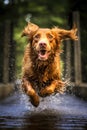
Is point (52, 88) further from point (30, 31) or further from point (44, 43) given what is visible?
point (30, 31)

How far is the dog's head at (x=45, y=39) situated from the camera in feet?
21.9

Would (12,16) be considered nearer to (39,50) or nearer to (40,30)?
(39,50)

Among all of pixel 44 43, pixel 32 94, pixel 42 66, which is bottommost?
pixel 32 94

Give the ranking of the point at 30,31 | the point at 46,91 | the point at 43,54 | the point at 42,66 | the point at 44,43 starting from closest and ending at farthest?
the point at 44,43, the point at 43,54, the point at 46,91, the point at 42,66, the point at 30,31

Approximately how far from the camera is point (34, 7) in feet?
12.1

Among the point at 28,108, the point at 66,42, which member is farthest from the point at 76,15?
the point at 28,108

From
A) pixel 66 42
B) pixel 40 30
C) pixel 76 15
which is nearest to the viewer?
pixel 40 30

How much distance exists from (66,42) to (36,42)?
18.2ft

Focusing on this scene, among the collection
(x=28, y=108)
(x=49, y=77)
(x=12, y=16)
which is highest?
(x=12, y=16)

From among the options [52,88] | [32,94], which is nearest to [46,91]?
[52,88]

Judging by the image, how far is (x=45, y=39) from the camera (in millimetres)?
6848

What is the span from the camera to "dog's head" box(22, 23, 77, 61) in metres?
6.67

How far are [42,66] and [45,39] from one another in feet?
1.80

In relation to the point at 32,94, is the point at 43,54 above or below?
above
